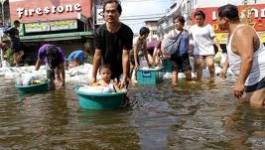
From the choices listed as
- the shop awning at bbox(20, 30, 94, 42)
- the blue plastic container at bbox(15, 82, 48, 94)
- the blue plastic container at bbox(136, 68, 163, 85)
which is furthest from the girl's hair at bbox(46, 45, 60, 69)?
the shop awning at bbox(20, 30, 94, 42)

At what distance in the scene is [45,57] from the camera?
1191cm

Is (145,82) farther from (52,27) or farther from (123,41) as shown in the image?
(52,27)

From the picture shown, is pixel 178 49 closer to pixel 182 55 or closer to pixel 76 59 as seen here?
pixel 182 55

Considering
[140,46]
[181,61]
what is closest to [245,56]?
[181,61]

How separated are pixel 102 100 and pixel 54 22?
78.5 ft

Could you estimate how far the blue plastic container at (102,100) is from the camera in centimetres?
780

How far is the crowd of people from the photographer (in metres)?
5.98

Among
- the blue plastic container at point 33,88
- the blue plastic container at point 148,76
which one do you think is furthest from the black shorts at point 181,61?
the blue plastic container at point 33,88

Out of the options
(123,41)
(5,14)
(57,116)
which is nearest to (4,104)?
(57,116)

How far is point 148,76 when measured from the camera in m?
12.5

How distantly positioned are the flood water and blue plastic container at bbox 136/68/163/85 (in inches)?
97.2

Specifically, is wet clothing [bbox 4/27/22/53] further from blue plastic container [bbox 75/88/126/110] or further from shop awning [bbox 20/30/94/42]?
shop awning [bbox 20/30/94/42]

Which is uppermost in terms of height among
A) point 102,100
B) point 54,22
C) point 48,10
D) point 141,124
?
point 48,10

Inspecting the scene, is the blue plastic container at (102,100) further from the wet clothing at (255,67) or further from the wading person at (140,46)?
the wading person at (140,46)
